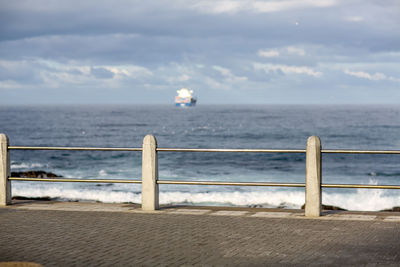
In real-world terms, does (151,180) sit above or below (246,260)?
above

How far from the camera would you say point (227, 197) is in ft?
86.0

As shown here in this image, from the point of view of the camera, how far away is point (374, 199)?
2834 centimetres

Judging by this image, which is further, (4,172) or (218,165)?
(218,165)

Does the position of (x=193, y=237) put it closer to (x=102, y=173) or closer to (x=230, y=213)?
(x=230, y=213)

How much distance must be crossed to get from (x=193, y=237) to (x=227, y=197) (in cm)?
1834

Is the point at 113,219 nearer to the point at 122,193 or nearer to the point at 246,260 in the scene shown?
the point at 246,260

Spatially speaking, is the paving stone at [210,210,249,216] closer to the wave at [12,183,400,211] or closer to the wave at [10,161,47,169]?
the wave at [12,183,400,211]

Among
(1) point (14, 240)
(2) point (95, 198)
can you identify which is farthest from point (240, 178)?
(1) point (14, 240)

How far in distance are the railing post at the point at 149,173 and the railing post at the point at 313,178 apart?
2.78 metres

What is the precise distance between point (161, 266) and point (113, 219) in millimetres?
3395

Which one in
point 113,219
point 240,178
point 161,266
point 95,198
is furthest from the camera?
point 240,178

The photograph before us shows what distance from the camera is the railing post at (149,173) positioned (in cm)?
1027

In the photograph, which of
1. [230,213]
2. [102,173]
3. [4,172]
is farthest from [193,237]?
[102,173]

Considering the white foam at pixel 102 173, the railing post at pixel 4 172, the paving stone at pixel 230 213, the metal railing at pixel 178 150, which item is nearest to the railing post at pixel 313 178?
the metal railing at pixel 178 150
